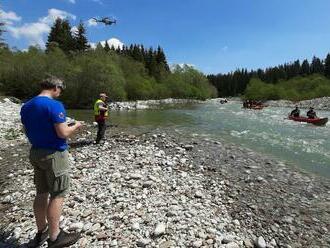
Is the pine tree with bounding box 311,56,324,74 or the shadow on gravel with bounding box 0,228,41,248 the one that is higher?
the pine tree with bounding box 311,56,324,74

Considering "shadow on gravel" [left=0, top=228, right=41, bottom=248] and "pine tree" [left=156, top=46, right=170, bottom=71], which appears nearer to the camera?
"shadow on gravel" [left=0, top=228, right=41, bottom=248]

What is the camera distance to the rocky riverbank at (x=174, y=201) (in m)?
7.83

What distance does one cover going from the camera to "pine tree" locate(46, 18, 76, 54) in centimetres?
9175

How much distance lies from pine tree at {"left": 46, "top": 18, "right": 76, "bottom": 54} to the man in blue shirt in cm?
8858

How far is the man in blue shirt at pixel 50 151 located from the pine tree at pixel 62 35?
291 ft

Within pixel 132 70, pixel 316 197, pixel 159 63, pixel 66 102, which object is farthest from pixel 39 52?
pixel 316 197

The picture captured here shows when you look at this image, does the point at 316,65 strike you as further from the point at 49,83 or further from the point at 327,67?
the point at 49,83

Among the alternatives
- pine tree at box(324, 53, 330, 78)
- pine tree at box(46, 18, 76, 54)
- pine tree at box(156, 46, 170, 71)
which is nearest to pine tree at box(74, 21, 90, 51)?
pine tree at box(46, 18, 76, 54)

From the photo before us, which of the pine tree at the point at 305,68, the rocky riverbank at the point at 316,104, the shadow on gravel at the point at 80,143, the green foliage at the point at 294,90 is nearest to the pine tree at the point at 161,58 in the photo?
the green foliage at the point at 294,90

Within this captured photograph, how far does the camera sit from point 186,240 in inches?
297

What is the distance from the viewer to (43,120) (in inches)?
263

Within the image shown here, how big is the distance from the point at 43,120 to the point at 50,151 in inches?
22.8

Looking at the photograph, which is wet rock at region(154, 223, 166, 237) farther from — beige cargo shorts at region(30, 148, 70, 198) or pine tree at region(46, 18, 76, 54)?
pine tree at region(46, 18, 76, 54)

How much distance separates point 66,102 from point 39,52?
17.7 m
